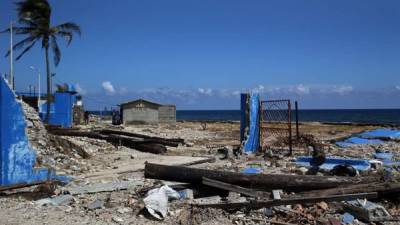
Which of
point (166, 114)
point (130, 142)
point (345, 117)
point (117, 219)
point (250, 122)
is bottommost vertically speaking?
point (117, 219)

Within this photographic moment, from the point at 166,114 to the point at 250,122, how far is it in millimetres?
34088

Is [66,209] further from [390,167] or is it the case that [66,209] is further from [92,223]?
[390,167]

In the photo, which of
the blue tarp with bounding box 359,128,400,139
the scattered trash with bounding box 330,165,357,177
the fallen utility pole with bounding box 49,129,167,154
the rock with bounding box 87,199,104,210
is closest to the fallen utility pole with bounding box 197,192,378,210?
the rock with bounding box 87,199,104,210

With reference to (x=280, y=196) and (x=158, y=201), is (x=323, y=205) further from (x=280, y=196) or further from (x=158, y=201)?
(x=158, y=201)

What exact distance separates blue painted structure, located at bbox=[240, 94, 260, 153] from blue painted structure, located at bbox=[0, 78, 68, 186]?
8.17 metres

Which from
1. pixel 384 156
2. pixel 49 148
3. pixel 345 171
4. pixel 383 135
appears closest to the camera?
pixel 345 171

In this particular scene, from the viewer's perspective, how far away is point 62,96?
109 ft

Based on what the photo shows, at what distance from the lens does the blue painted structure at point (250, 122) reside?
1581cm

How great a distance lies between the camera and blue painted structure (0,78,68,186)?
8.95 metres

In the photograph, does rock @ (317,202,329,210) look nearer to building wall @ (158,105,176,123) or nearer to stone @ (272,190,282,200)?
stone @ (272,190,282,200)

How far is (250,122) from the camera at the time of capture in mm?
15930

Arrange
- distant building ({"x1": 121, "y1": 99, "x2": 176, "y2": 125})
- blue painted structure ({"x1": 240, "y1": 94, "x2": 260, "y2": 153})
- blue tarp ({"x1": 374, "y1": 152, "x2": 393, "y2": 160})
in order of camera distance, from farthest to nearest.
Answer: distant building ({"x1": 121, "y1": 99, "x2": 176, "y2": 125}), blue painted structure ({"x1": 240, "y1": 94, "x2": 260, "y2": 153}), blue tarp ({"x1": 374, "y1": 152, "x2": 393, "y2": 160})

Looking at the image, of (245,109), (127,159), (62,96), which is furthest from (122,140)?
(62,96)

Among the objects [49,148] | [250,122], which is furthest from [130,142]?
[49,148]
